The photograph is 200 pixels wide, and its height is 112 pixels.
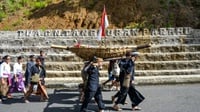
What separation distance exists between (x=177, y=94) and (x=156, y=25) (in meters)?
7.14

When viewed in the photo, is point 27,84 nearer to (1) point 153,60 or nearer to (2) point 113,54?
(2) point 113,54

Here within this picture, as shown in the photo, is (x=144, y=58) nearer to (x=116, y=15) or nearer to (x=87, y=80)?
(x=116, y=15)

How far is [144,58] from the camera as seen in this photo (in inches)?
728

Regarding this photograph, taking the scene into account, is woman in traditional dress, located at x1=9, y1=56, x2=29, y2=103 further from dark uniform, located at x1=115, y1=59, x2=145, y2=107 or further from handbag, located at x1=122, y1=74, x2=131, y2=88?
handbag, located at x1=122, y1=74, x2=131, y2=88

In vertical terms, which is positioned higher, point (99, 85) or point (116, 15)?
point (116, 15)

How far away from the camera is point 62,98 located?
1450cm

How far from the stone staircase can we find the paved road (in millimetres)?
908

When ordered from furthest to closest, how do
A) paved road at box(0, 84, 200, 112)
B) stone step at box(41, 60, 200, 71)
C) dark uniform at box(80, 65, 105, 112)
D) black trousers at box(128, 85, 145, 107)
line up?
stone step at box(41, 60, 200, 71)
paved road at box(0, 84, 200, 112)
black trousers at box(128, 85, 145, 107)
dark uniform at box(80, 65, 105, 112)

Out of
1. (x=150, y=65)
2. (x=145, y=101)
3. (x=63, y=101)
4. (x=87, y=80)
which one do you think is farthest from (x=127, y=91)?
(x=150, y=65)

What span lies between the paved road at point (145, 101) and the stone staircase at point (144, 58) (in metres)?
0.91

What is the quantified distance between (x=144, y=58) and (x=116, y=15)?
172 inches

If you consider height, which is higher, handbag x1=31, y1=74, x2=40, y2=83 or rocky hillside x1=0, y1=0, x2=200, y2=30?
rocky hillside x1=0, y1=0, x2=200, y2=30

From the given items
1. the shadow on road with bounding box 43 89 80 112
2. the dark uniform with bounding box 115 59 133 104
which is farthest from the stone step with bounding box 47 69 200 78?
the dark uniform with bounding box 115 59 133 104

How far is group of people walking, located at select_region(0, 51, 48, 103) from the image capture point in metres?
13.9
